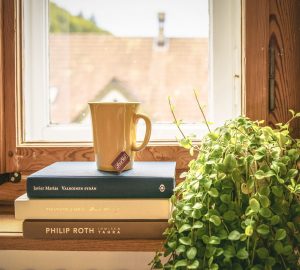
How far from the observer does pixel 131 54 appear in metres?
1.62

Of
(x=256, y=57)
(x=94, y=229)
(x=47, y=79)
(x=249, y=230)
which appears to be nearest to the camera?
(x=249, y=230)

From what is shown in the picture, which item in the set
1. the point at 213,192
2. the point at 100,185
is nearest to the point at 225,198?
the point at 213,192

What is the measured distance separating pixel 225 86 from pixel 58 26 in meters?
0.64

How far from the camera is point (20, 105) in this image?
54.5 inches

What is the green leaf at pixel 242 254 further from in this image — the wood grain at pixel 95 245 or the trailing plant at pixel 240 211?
the wood grain at pixel 95 245

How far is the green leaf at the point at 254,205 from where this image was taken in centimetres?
84

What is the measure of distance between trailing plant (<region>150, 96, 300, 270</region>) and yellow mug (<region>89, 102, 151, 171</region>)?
216 millimetres

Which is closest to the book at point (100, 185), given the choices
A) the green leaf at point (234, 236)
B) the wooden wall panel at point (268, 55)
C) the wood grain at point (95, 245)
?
the wood grain at point (95, 245)

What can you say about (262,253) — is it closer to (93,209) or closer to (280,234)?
(280,234)

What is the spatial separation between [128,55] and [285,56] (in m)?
0.58

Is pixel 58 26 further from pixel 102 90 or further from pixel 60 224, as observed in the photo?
pixel 60 224

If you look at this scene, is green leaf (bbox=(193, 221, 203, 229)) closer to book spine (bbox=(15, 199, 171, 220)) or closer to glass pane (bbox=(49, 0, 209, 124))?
book spine (bbox=(15, 199, 171, 220))

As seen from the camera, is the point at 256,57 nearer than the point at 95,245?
No

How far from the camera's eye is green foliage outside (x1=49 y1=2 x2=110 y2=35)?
5.18 ft
